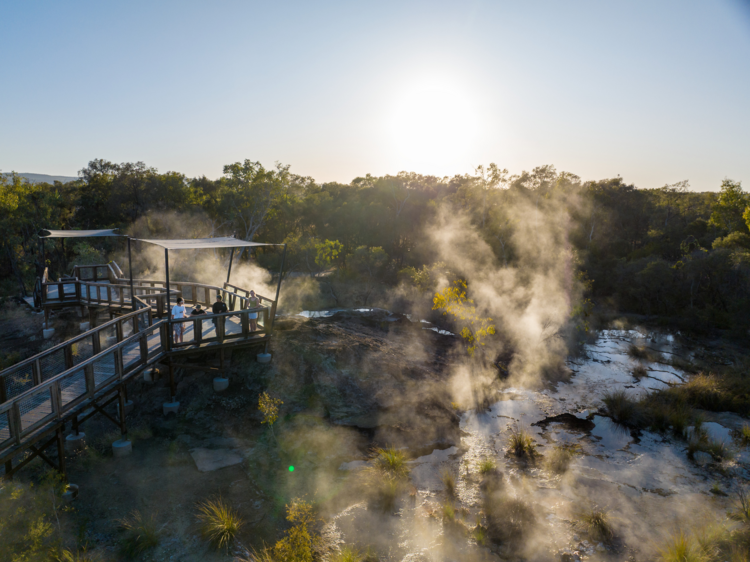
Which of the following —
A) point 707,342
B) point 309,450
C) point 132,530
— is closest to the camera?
point 132,530

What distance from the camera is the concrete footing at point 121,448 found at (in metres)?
9.98

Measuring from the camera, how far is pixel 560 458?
36.2 ft

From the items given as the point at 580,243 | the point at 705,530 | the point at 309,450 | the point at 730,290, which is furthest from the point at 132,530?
the point at 580,243

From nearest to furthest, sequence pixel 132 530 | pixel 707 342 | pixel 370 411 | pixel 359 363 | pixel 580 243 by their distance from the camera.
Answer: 1. pixel 132 530
2. pixel 370 411
3. pixel 359 363
4. pixel 707 342
5. pixel 580 243

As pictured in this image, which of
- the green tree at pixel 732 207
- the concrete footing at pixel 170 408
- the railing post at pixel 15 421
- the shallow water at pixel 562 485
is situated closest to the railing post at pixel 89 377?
the railing post at pixel 15 421

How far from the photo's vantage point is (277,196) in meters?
32.6

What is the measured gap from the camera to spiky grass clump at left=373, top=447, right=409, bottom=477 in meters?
10.3

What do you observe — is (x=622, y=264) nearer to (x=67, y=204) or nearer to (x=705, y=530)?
(x=705, y=530)

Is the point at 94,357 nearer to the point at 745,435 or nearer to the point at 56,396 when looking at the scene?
the point at 56,396

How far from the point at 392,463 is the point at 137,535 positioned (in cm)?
588

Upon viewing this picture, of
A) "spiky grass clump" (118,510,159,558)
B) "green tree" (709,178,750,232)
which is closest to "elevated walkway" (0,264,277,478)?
"spiky grass clump" (118,510,159,558)

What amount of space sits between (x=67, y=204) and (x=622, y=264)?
46440 mm

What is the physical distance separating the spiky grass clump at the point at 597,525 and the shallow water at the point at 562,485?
216mm

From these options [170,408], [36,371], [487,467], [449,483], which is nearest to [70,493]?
[36,371]
